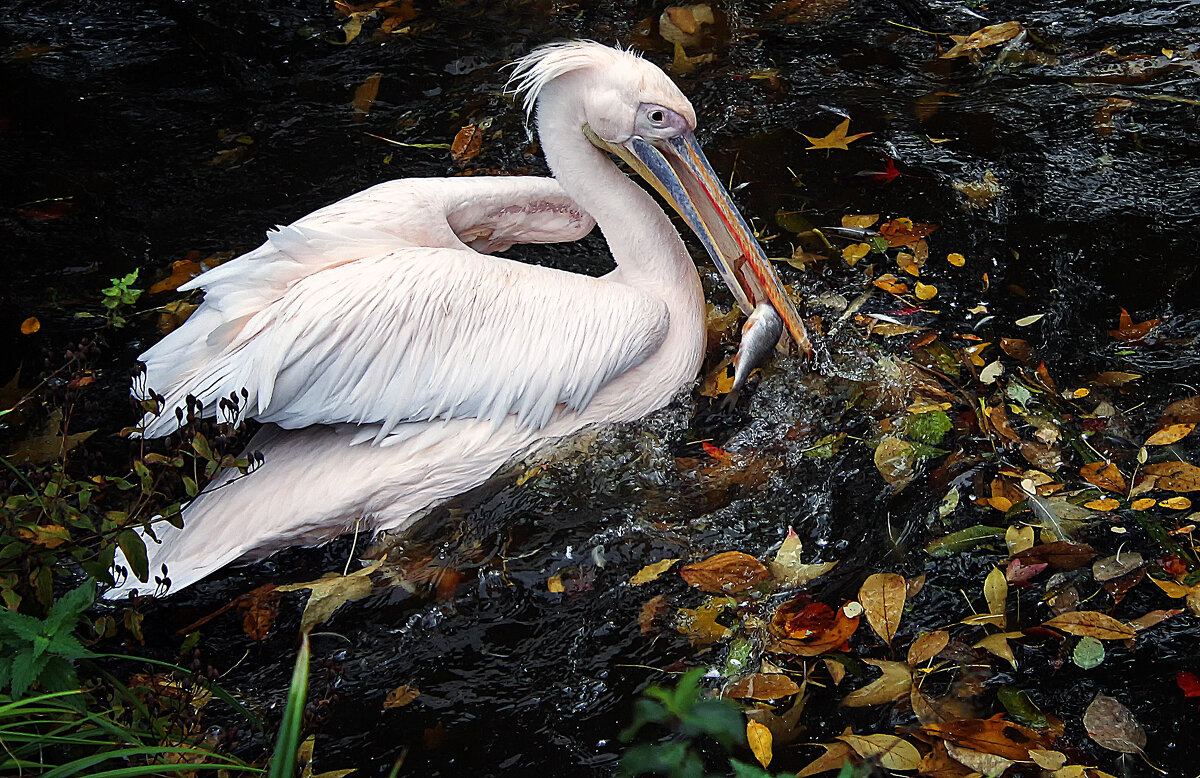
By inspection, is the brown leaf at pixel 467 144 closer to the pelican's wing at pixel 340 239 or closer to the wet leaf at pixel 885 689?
the pelican's wing at pixel 340 239

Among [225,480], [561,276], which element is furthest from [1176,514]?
[225,480]

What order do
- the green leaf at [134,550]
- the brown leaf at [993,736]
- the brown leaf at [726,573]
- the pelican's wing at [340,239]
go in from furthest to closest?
the pelican's wing at [340,239] → the brown leaf at [726,573] → the brown leaf at [993,736] → the green leaf at [134,550]

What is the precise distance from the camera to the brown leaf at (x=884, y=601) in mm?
2275

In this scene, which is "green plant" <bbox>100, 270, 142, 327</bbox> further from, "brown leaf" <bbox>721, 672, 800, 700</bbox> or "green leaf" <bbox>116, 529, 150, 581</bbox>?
"brown leaf" <bbox>721, 672, 800, 700</bbox>

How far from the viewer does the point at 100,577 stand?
188cm

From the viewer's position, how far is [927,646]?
7.31ft

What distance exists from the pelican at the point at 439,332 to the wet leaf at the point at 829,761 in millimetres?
1113

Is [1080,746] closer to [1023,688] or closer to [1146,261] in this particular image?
[1023,688]

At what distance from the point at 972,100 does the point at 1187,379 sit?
1582 mm

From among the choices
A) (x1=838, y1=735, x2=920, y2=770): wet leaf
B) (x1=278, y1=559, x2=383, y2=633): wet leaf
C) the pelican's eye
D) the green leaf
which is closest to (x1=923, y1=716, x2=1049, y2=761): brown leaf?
(x1=838, y1=735, x2=920, y2=770): wet leaf

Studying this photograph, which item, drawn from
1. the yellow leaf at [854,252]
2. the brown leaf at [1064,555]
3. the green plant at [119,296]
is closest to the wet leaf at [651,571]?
the brown leaf at [1064,555]

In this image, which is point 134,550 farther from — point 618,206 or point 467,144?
point 467,144

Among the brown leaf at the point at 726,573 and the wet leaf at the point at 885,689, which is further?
the brown leaf at the point at 726,573

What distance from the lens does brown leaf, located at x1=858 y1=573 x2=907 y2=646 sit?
2275 millimetres
